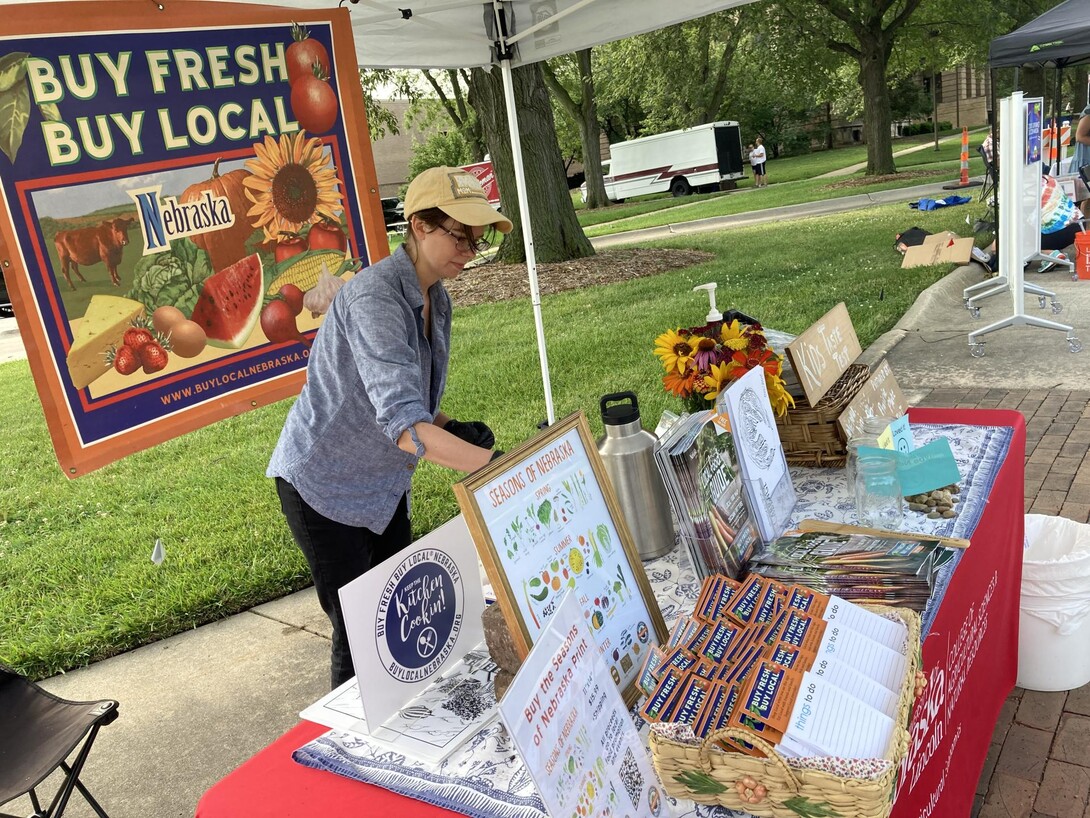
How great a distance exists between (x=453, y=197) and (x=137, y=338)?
1314 millimetres

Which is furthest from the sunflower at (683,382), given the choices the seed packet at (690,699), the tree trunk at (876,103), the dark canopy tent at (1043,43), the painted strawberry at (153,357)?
the tree trunk at (876,103)

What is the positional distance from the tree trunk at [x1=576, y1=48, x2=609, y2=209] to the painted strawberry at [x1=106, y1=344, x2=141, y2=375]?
2138 cm

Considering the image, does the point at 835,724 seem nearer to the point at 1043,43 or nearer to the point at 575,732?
the point at 575,732

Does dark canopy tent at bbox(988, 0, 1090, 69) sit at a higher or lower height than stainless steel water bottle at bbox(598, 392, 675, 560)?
higher

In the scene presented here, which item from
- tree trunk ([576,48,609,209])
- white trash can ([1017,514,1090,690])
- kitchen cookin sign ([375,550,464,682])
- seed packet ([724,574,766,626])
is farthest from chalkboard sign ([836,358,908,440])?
tree trunk ([576,48,609,209])

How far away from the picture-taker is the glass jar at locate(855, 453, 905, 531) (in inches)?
78.6

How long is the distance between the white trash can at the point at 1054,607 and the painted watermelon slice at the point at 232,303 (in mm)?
2602

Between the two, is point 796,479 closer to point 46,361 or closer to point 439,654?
point 439,654

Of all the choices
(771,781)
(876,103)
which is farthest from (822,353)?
(876,103)

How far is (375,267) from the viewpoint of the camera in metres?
1.95

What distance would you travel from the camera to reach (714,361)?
7.06 ft

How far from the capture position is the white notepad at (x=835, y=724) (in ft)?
3.84

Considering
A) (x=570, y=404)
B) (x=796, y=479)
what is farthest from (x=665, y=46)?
(x=796, y=479)

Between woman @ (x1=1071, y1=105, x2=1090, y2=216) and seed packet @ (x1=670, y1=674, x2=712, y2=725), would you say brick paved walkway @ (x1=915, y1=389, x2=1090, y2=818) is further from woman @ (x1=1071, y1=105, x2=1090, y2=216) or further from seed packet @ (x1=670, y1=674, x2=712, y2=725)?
woman @ (x1=1071, y1=105, x2=1090, y2=216)
